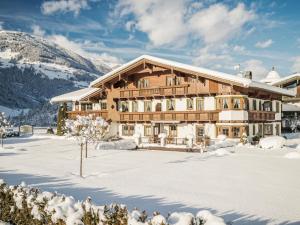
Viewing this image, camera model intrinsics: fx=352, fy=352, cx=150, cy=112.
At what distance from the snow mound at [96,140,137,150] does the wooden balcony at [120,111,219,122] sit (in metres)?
5.14

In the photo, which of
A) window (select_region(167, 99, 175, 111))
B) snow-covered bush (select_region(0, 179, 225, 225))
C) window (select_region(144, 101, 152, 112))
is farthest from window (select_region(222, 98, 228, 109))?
snow-covered bush (select_region(0, 179, 225, 225))

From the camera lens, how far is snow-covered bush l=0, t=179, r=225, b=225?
640cm

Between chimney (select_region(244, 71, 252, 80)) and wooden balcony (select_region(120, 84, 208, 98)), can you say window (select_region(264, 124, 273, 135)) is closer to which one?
chimney (select_region(244, 71, 252, 80))

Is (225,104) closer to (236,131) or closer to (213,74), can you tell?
(236,131)

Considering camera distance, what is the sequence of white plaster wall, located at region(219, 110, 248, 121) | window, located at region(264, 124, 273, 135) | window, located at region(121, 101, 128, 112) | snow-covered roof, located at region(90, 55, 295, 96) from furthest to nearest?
window, located at region(121, 101, 128, 112)
window, located at region(264, 124, 273, 135)
white plaster wall, located at region(219, 110, 248, 121)
snow-covered roof, located at region(90, 55, 295, 96)

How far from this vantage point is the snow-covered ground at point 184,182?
10.2 m

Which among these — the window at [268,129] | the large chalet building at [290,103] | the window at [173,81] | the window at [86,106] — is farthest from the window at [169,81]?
the large chalet building at [290,103]

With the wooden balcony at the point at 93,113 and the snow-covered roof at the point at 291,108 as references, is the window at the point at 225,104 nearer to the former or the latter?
the wooden balcony at the point at 93,113

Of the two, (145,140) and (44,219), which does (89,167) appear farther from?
(145,140)

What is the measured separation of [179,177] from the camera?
1549 centimetres

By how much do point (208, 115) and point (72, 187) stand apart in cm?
2052

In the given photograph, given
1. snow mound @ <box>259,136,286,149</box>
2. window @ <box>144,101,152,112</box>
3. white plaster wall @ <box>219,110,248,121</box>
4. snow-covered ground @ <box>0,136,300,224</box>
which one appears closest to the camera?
snow-covered ground @ <box>0,136,300,224</box>

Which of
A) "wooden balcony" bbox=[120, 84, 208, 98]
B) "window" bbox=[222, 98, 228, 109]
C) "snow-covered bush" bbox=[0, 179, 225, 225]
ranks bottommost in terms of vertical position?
"snow-covered bush" bbox=[0, 179, 225, 225]

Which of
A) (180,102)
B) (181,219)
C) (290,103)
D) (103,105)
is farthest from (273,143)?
(181,219)
